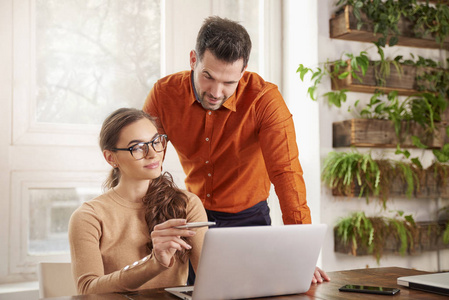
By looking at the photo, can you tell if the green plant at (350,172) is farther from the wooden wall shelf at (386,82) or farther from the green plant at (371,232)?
the wooden wall shelf at (386,82)

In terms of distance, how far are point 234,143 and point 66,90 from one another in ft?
3.60

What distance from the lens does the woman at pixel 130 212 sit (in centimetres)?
164

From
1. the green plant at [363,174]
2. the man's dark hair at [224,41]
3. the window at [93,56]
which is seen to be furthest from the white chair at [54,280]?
the green plant at [363,174]

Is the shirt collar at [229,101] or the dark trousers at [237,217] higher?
the shirt collar at [229,101]

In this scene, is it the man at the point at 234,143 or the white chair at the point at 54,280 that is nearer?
the white chair at the point at 54,280

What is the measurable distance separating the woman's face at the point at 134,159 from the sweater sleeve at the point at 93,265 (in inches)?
7.5

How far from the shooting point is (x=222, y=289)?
1227 millimetres

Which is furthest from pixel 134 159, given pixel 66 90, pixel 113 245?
pixel 66 90

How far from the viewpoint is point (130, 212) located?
1.79m

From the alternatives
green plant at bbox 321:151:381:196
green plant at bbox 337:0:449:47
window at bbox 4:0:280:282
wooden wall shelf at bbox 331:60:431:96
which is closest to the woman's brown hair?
window at bbox 4:0:280:282

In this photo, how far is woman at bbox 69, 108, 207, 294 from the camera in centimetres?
164

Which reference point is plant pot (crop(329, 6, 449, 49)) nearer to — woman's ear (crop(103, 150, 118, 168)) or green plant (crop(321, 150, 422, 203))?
green plant (crop(321, 150, 422, 203))

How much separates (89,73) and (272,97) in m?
1.16

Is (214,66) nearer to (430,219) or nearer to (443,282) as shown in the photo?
(443,282)
